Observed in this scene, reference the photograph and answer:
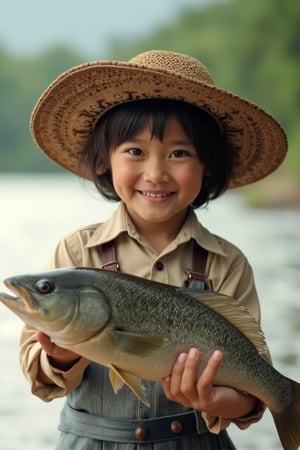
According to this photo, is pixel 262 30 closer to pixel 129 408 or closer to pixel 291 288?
pixel 291 288

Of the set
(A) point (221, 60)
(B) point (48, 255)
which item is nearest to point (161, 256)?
(B) point (48, 255)

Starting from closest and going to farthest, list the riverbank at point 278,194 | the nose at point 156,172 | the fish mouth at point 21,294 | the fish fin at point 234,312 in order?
the fish mouth at point 21,294
the fish fin at point 234,312
the nose at point 156,172
the riverbank at point 278,194

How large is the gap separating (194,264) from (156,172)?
336 mm

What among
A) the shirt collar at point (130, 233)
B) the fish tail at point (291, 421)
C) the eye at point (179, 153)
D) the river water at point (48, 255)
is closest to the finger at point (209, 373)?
the fish tail at point (291, 421)

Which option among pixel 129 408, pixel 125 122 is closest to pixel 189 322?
pixel 129 408

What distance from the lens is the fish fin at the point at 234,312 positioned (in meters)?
2.58

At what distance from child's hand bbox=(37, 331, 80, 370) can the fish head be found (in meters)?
0.14

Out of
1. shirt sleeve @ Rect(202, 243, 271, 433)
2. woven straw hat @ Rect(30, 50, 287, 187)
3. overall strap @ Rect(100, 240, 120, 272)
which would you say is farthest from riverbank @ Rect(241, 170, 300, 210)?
overall strap @ Rect(100, 240, 120, 272)

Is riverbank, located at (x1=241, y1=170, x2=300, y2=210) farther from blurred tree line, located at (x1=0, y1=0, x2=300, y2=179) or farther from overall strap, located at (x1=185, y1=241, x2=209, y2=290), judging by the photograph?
overall strap, located at (x1=185, y1=241, x2=209, y2=290)

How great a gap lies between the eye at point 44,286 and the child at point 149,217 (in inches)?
14.2

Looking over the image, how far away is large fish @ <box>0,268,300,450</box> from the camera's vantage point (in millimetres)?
2330

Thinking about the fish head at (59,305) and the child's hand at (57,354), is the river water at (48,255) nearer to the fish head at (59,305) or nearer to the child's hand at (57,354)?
the child's hand at (57,354)

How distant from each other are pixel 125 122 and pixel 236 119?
35cm

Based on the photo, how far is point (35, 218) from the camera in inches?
741
